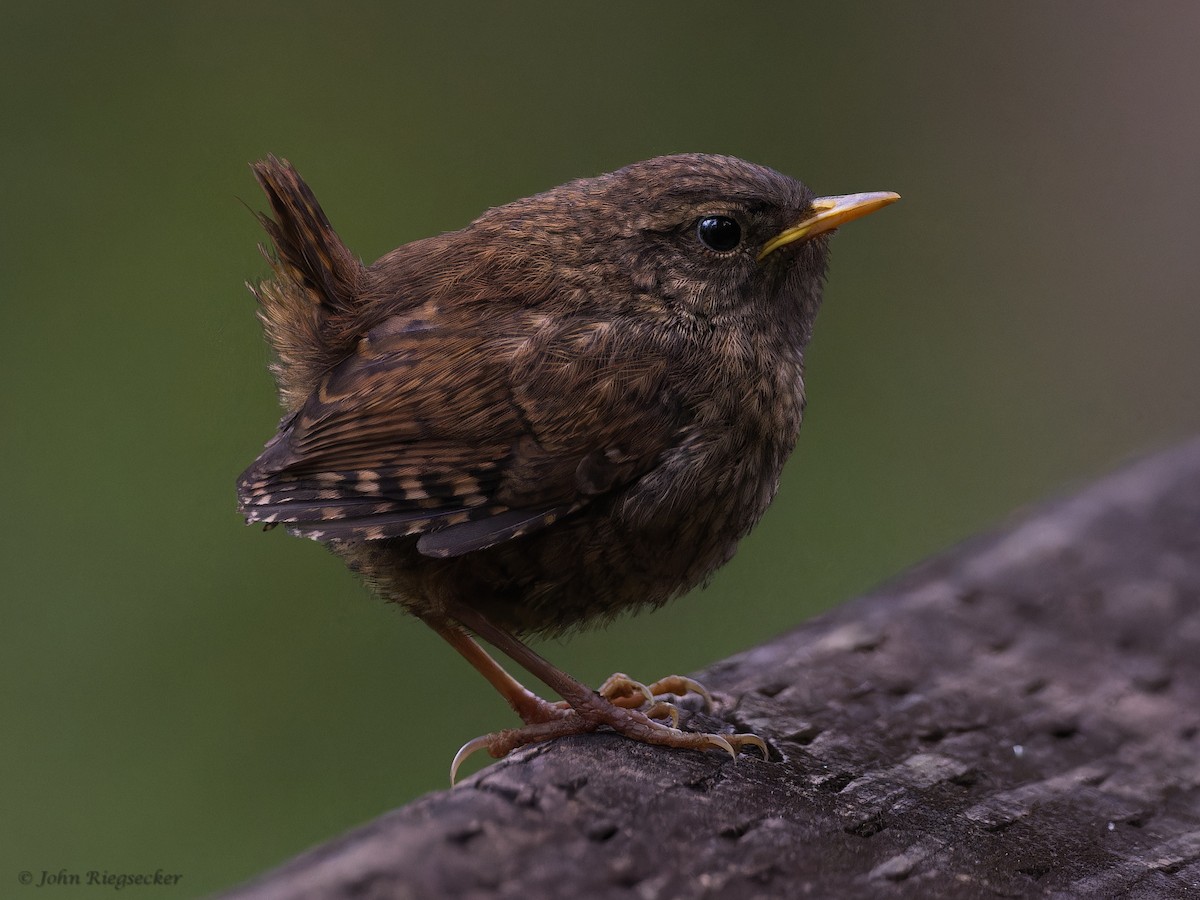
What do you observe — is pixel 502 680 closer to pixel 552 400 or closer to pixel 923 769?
pixel 552 400

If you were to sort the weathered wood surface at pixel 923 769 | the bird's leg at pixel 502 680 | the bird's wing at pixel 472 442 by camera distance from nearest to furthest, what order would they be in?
1. the weathered wood surface at pixel 923 769
2. the bird's wing at pixel 472 442
3. the bird's leg at pixel 502 680

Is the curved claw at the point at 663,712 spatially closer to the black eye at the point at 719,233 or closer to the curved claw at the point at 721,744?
the curved claw at the point at 721,744

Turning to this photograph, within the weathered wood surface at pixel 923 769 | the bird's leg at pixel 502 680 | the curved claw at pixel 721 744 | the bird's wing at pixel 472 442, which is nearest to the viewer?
the weathered wood surface at pixel 923 769

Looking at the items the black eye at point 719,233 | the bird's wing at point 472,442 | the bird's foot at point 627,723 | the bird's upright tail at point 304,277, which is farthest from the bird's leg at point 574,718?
the black eye at point 719,233

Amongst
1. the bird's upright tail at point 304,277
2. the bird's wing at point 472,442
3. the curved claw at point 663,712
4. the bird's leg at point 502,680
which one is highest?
the bird's upright tail at point 304,277

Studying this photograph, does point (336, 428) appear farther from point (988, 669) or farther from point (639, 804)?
point (988, 669)

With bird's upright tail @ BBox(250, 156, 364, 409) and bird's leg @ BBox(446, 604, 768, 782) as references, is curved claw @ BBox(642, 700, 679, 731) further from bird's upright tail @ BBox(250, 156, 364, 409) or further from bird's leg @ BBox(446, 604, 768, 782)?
bird's upright tail @ BBox(250, 156, 364, 409)

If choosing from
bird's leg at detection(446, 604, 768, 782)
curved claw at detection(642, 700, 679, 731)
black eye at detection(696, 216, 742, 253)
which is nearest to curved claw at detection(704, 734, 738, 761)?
bird's leg at detection(446, 604, 768, 782)

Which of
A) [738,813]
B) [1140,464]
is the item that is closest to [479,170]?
[1140,464]
